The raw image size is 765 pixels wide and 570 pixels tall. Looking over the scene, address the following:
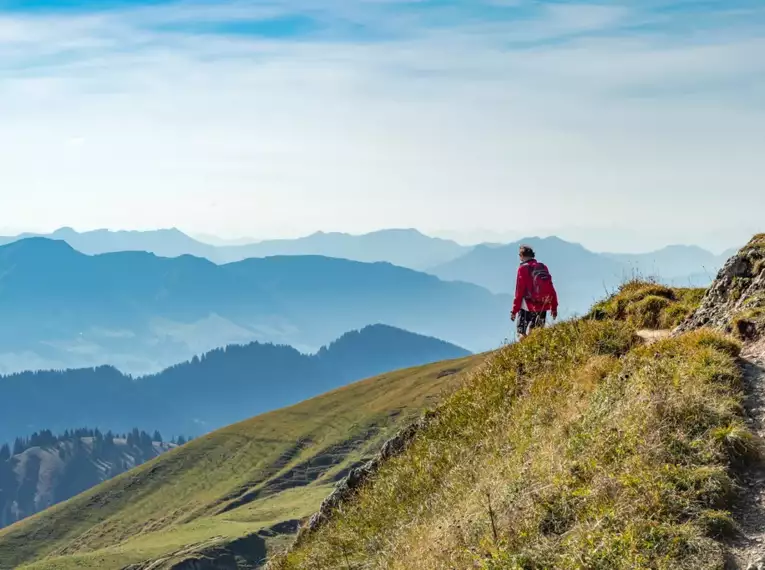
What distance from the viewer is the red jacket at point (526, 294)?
21.4 m

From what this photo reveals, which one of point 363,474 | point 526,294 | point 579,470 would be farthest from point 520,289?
point 579,470

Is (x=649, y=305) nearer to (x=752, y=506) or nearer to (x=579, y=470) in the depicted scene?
(x=579, y=470)

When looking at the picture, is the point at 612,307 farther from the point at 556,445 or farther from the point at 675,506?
the point at 675,506

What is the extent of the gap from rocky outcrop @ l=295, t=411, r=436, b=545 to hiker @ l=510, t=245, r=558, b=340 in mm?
3709

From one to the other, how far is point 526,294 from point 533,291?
224 millimetres

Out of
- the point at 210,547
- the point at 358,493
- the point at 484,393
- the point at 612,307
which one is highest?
the point at 612,307

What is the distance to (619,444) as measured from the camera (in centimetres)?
1062

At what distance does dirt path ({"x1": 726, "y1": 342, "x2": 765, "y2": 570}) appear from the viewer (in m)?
8.54

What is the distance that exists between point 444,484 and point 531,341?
18.6 ft

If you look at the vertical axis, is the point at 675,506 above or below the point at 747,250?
below

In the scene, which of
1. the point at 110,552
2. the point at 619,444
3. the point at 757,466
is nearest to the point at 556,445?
the point at 619,444

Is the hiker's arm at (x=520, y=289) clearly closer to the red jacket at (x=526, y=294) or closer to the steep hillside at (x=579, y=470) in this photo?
the red jacket at (x=526, y=294)

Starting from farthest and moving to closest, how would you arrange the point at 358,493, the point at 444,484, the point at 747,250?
1. the point at 358,493
2. the point at 747,250
3. the point at 444,484

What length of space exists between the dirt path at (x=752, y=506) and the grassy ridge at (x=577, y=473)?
0.73 feet
